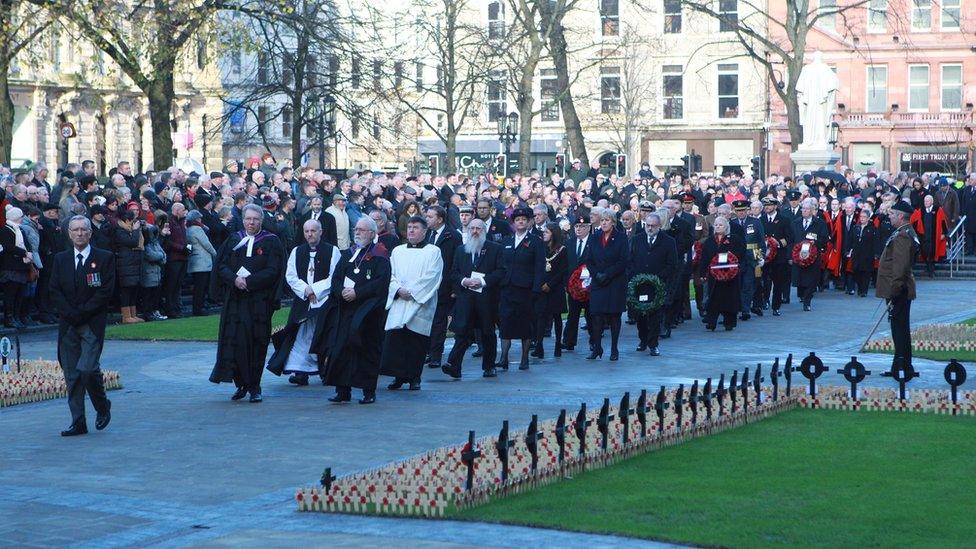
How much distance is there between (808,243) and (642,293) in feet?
28.1

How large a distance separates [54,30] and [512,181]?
11.1 metres

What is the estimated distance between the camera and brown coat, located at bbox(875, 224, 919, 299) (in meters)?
17.5

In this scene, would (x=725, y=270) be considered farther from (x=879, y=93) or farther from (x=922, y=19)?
(x=879, y=93)

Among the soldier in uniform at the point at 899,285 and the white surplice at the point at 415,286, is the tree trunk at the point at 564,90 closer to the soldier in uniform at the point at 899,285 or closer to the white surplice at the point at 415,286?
the soldier in uniform at the point at 899,285

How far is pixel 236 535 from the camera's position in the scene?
31.8ft

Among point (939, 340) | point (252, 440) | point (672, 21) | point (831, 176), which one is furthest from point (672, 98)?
point (252, 440)

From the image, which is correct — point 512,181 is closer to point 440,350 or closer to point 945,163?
point 440,350

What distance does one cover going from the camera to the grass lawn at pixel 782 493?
31.4 feet

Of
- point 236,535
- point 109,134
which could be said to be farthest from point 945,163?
point 236,535

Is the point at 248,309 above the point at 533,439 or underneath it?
above

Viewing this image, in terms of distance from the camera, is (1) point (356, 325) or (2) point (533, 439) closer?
(2) point (533, 439)

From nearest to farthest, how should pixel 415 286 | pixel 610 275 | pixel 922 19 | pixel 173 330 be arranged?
pixel 415 286 < pixel 610 275 < pixel 173 330 < pixel 922 19

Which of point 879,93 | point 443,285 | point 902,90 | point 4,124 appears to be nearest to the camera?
point 443,285

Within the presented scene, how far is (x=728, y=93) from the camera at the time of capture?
73312 mm
